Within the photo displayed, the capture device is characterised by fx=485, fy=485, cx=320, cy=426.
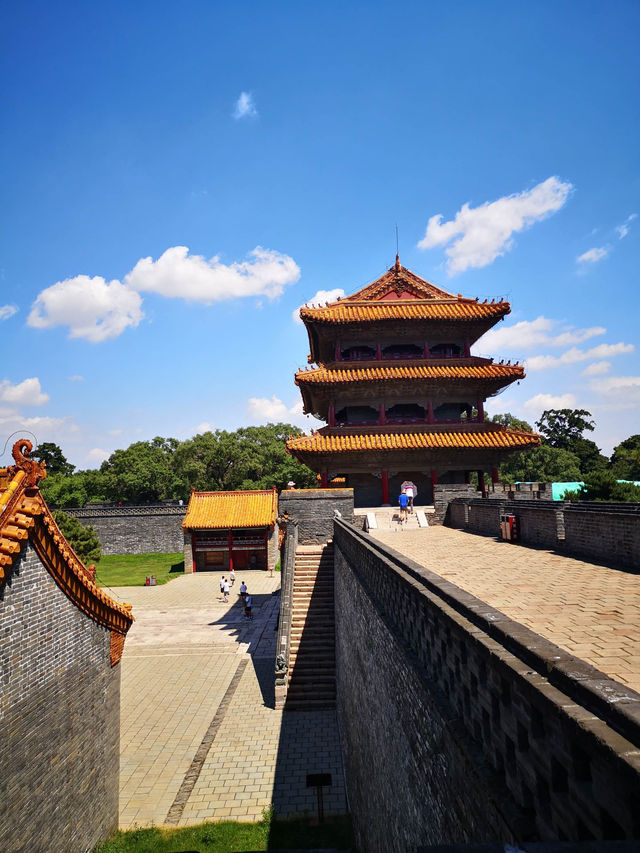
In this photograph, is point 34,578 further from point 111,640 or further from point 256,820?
point 256,820

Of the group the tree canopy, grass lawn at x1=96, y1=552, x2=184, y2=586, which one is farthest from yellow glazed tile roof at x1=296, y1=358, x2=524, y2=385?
the tree canopy

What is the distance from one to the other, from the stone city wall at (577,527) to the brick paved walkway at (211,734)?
684 cm

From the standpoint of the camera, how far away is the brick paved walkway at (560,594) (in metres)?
4.08

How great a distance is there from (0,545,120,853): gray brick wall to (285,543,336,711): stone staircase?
5698 millimetres

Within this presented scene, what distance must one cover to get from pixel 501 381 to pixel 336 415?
721 cm

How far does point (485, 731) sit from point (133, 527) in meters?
42.1

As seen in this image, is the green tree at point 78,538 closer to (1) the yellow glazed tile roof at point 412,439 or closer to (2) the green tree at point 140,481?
(1) the yellow glazed tile roof at point 412,439

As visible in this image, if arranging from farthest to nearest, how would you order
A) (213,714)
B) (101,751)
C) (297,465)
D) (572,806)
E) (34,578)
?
(297,465) → (213,714) → (101,751) → (34,578) → (572,806)

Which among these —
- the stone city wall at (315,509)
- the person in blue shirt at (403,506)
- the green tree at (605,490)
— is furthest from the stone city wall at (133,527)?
the green tree at (605,490)

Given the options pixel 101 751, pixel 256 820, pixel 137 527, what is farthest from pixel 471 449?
pixel 137 527

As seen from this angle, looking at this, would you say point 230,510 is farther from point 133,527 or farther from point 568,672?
point 568,672

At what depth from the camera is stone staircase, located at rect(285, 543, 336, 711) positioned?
13.6m

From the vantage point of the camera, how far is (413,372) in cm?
2014

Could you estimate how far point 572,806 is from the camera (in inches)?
75.0
